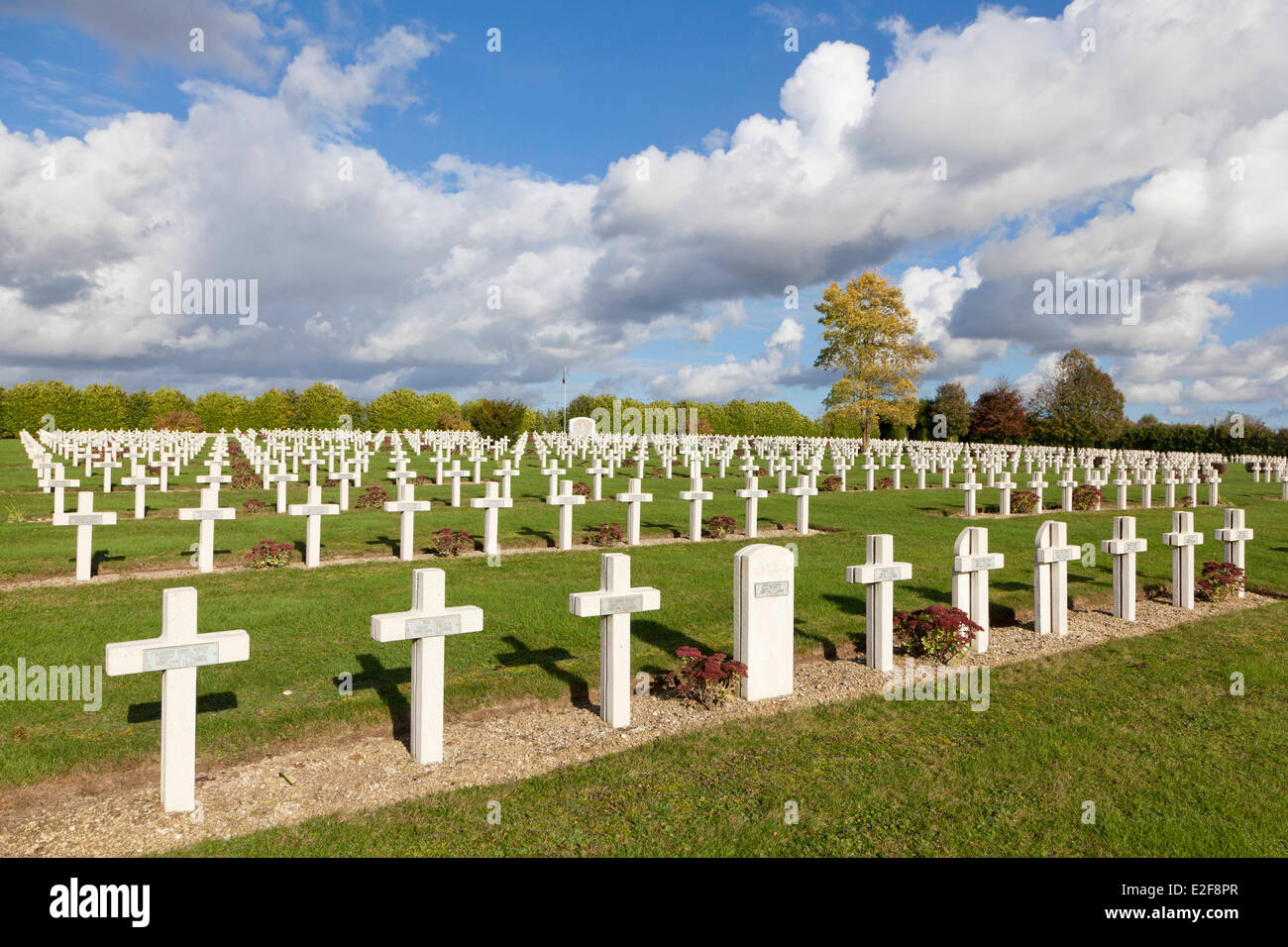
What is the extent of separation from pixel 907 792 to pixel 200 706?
16.2ft

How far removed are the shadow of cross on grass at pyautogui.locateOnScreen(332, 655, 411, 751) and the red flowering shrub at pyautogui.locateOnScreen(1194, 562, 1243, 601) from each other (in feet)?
33.8

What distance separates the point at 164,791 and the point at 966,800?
4.45 meters

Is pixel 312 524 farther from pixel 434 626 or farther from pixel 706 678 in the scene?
pixel 706 678

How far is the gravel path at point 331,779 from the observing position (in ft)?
12.4

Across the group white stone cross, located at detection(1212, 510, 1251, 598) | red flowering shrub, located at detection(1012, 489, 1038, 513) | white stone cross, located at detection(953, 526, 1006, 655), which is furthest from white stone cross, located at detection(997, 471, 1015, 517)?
white stone cross, located at detection(953, 526, 1006, 655)

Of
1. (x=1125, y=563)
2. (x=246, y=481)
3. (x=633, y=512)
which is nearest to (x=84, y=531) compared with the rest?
(x=633, y=512)

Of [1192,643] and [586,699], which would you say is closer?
[586,699]

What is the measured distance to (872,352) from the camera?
40344mm

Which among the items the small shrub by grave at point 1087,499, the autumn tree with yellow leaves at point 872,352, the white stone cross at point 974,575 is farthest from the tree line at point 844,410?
the white stone cross at point 974,575

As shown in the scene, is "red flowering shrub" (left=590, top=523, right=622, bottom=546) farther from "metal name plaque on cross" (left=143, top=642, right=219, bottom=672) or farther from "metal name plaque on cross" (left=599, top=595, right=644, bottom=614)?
"metal name plaque on cross" (left=143, top=642, right=219, bottom=672)

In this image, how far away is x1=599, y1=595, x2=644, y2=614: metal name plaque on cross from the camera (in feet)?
17.2
